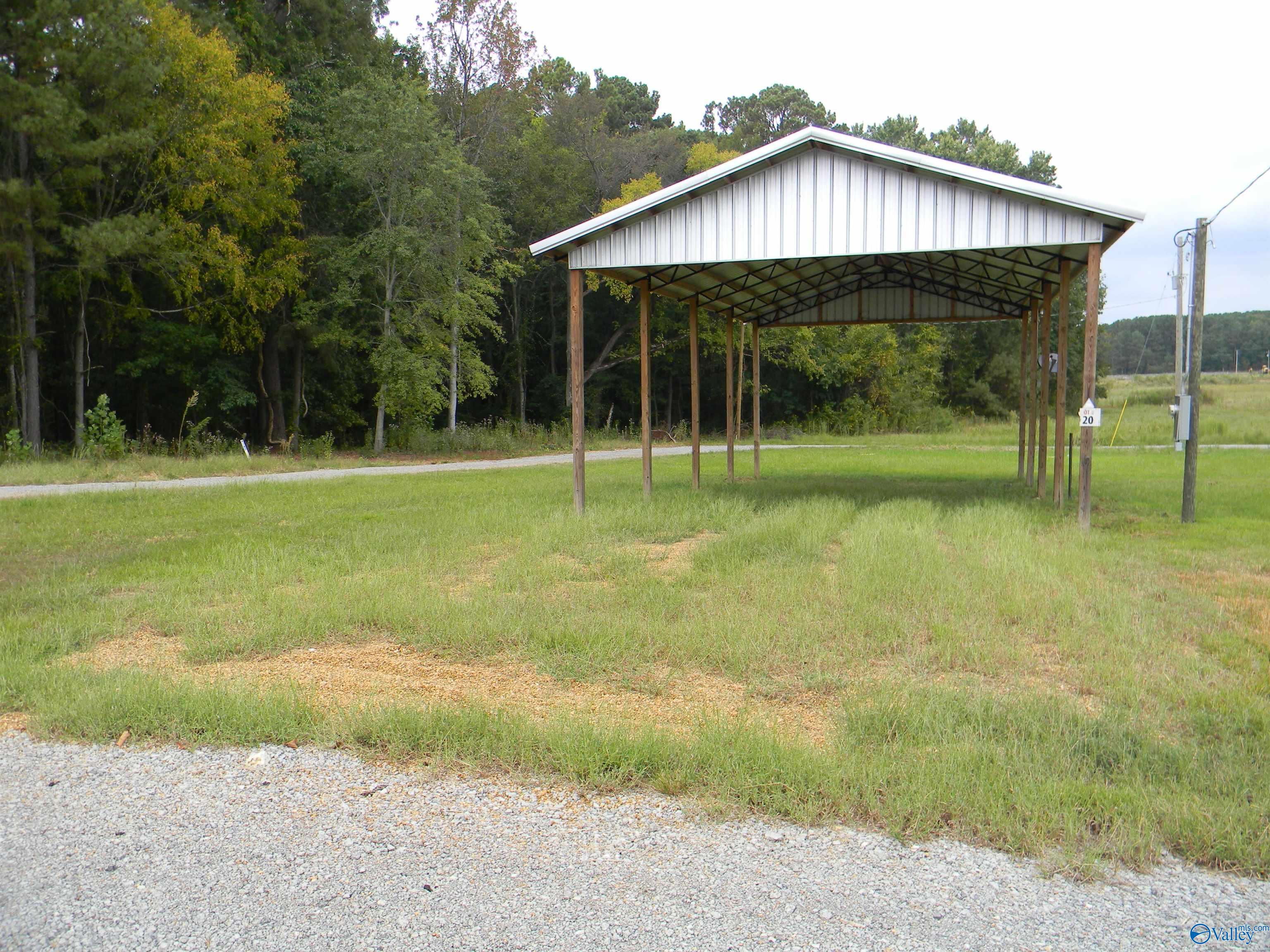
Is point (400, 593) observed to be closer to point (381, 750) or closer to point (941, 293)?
point (381, 750)

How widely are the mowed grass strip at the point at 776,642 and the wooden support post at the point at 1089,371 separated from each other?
381 millimetres

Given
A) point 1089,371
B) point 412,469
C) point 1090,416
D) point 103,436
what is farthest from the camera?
point 412,469

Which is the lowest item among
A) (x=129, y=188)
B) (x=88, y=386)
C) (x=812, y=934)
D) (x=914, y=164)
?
(x=812, y=934)

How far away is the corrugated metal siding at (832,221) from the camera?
11039 mm

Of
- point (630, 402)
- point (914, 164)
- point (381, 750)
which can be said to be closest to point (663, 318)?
point (630, 402)

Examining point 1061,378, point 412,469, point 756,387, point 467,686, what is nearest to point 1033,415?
point 1061,378

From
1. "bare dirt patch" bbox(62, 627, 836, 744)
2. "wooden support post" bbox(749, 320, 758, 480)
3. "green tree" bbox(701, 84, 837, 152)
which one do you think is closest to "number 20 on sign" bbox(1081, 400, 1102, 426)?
"bare dirt patch" bbox(62, 627, 836, 744)

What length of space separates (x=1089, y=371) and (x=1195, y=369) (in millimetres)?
2253

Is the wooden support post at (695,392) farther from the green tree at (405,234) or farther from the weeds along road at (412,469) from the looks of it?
the green tree at (405,234)

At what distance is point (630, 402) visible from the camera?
4556 centimetres

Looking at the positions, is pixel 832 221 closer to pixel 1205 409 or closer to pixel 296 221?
pixel 296 221

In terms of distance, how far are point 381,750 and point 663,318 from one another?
37144 mm

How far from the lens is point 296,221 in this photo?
93.8 feet

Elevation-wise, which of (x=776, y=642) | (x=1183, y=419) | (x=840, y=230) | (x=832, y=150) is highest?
(x=832, y=150)
